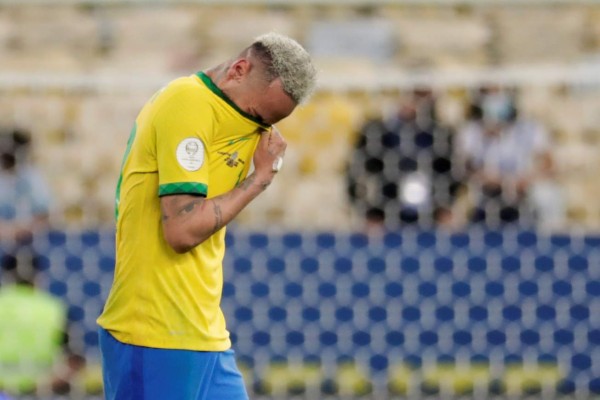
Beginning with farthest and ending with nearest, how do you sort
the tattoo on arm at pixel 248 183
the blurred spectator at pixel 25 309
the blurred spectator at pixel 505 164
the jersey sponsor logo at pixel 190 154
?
the blurred spectator at pixel 505 164 < the blurred spectator at pixel 25 309 < the tattoo on arm at pixel 248 183 < the jersey sponsor logo at pixel 190 154

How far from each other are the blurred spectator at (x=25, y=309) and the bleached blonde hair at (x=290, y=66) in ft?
12.3

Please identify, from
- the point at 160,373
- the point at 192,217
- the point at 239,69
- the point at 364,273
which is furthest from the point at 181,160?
the point at 364,273

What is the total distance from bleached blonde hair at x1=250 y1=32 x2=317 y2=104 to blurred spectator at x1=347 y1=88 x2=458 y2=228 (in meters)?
3.61

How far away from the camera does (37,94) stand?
23.7 ft

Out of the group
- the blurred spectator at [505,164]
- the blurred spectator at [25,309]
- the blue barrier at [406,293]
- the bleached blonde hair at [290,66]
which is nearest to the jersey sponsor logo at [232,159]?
the bleached blonde hair at [290,66]

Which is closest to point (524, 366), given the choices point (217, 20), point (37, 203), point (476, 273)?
point (476, 273)

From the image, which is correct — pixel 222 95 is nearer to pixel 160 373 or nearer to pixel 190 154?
pixel 190 154

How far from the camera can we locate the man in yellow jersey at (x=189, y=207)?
3275 millimetres

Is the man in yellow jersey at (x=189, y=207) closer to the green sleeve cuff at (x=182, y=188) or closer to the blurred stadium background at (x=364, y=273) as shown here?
the green sleeve cuff at (x=182, y=188)

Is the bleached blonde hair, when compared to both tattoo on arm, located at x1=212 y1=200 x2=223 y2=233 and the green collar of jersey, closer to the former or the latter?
the green collar of jersey

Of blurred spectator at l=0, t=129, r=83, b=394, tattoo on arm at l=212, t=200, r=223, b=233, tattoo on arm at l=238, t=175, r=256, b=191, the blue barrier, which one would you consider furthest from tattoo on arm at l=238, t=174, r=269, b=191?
blurred spectator at l=0, t=129, r=83, b=394

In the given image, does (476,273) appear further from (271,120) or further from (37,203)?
(271,120)

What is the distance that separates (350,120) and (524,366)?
63.2 inches

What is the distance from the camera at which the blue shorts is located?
3.41 m
